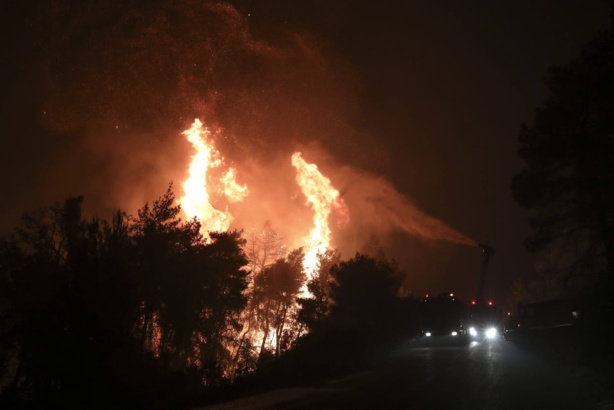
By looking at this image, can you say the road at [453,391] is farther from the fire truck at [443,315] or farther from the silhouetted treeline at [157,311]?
the fire truck at [443,315]

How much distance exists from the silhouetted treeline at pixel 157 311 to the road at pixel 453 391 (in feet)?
9.79

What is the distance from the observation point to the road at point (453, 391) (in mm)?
16031

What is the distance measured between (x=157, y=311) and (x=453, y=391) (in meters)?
23.9

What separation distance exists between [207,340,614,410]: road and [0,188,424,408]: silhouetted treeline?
2.98m

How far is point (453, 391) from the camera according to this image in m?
18.6

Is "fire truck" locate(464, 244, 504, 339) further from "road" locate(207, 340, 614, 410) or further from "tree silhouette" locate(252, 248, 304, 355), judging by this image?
"road" locate(207, 340, 614, 410)

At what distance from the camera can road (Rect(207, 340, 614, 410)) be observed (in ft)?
52.6

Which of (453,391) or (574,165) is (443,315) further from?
(453,391)

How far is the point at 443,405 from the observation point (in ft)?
51.1

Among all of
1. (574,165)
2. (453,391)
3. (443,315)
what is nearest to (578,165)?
(574,165)

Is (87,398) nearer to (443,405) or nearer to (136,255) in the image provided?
(443,405)

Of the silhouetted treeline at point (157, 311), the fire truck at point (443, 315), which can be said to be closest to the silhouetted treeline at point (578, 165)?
the silhouetted treeline at point (157, 311)

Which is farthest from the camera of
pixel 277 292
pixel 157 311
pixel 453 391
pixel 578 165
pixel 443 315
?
pixel 277 292

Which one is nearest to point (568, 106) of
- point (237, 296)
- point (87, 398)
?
point (87, 398)
